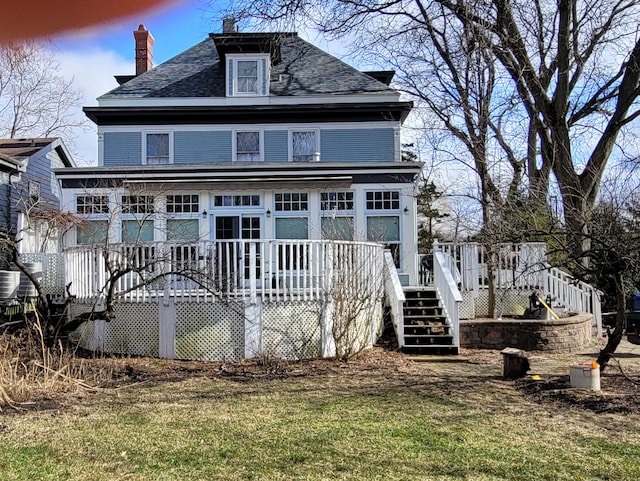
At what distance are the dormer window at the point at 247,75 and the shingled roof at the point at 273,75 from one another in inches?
16.2

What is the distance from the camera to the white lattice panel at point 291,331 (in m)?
9.05

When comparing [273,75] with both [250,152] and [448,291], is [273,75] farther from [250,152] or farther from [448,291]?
[448,291]

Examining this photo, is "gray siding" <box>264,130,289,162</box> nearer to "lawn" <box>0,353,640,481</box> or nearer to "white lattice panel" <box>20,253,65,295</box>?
"white lattice panel" <box>20,253,65,295</box>

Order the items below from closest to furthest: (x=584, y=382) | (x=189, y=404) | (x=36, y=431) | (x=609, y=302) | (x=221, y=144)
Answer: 1. (x=36, y=431)
2. (x=189, y=404)
3. (x=584, y=382)
4. (x=609, y=302)
5. (x=221, y=144)

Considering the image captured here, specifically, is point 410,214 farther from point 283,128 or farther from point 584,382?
point 584,382

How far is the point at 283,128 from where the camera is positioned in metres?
17.5

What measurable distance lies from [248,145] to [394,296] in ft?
29.2

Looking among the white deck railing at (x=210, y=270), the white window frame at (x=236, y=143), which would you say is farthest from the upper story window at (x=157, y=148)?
the white deck railing at (x=210, y=270)

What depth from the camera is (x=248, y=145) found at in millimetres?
17625

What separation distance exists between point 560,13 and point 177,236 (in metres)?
12.2

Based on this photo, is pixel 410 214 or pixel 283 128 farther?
pixel 283 128

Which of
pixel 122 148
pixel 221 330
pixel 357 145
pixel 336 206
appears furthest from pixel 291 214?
pixel 122 148

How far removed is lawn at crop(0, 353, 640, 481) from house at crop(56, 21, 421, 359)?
2.02m

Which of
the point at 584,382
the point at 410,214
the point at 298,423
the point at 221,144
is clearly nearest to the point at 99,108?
the point at 221,144
